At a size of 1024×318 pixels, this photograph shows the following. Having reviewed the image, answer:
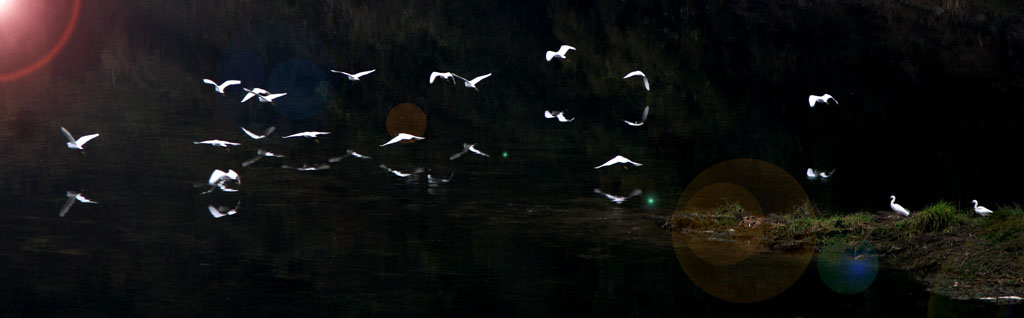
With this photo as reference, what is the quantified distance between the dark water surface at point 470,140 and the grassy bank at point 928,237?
0.62 metres

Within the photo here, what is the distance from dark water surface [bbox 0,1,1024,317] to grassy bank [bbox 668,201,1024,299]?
62 cm

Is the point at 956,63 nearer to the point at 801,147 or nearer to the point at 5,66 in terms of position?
the point at 801,147

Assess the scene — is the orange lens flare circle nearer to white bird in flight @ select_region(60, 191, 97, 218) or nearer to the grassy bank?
white bird in flight @ select_region(60, 191, 97, 218)

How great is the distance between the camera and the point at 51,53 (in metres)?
54.1

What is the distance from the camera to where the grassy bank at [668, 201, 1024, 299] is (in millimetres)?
20156

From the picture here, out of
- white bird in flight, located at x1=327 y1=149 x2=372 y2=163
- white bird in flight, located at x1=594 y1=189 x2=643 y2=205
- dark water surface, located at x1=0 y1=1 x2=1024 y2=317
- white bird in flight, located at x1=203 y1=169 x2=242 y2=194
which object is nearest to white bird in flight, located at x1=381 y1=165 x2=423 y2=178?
dark water surface, located at x1=0 y1=1 x2=1024 y2=317

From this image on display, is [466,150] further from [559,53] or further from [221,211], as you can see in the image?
[221,211]

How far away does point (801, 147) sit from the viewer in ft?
126

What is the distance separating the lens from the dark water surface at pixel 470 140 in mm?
20578

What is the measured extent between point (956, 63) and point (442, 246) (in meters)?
35.2

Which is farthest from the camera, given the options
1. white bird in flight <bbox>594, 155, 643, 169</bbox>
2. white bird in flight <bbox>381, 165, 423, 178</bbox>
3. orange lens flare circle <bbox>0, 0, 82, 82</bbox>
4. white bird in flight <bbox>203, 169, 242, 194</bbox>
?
orange lens flare circle <bbox>0, 0, 82, 82</bbox>

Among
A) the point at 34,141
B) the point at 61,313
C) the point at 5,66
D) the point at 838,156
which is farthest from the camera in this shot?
the point at 5,66

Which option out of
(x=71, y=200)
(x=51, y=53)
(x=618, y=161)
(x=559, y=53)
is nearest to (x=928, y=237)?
(x=618, y=161)

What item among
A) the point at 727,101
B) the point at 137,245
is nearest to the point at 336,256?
the point at 137,245
